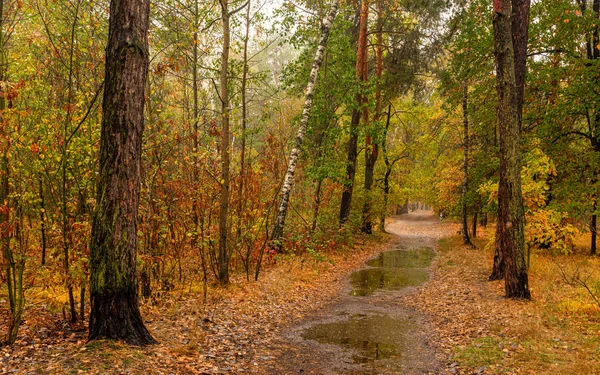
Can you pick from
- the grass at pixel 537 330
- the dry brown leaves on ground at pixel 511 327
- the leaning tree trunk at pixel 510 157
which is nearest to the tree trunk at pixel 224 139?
the dry brown leaves on ground at pixel 511 327

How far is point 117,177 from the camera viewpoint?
16.2 feet

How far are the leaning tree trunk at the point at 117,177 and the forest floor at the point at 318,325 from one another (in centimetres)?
49

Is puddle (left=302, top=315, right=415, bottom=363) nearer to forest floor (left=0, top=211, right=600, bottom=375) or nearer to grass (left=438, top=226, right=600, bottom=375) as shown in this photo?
forest floor (left=0, top=211, right=600, bottom=375)

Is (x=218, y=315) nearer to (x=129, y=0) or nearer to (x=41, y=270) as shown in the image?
(x=41, y=270)

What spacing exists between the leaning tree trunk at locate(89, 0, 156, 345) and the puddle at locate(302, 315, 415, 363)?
133 inches

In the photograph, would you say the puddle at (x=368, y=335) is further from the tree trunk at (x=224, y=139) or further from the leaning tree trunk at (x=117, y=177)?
the leaning tree trunk at (x=117, y=177)

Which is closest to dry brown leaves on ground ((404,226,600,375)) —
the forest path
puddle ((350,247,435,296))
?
the forest path

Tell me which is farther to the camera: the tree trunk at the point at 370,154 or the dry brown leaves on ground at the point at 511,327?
the tree trunk at the point at 370,154

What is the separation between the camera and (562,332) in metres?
6.45

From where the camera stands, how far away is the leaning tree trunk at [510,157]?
859 cm

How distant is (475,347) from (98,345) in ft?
18.0

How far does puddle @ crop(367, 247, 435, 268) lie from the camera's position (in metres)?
15.2

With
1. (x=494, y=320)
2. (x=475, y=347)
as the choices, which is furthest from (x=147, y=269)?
(x=494, y=320)

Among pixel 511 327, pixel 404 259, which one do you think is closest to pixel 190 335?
pixel 511 327
